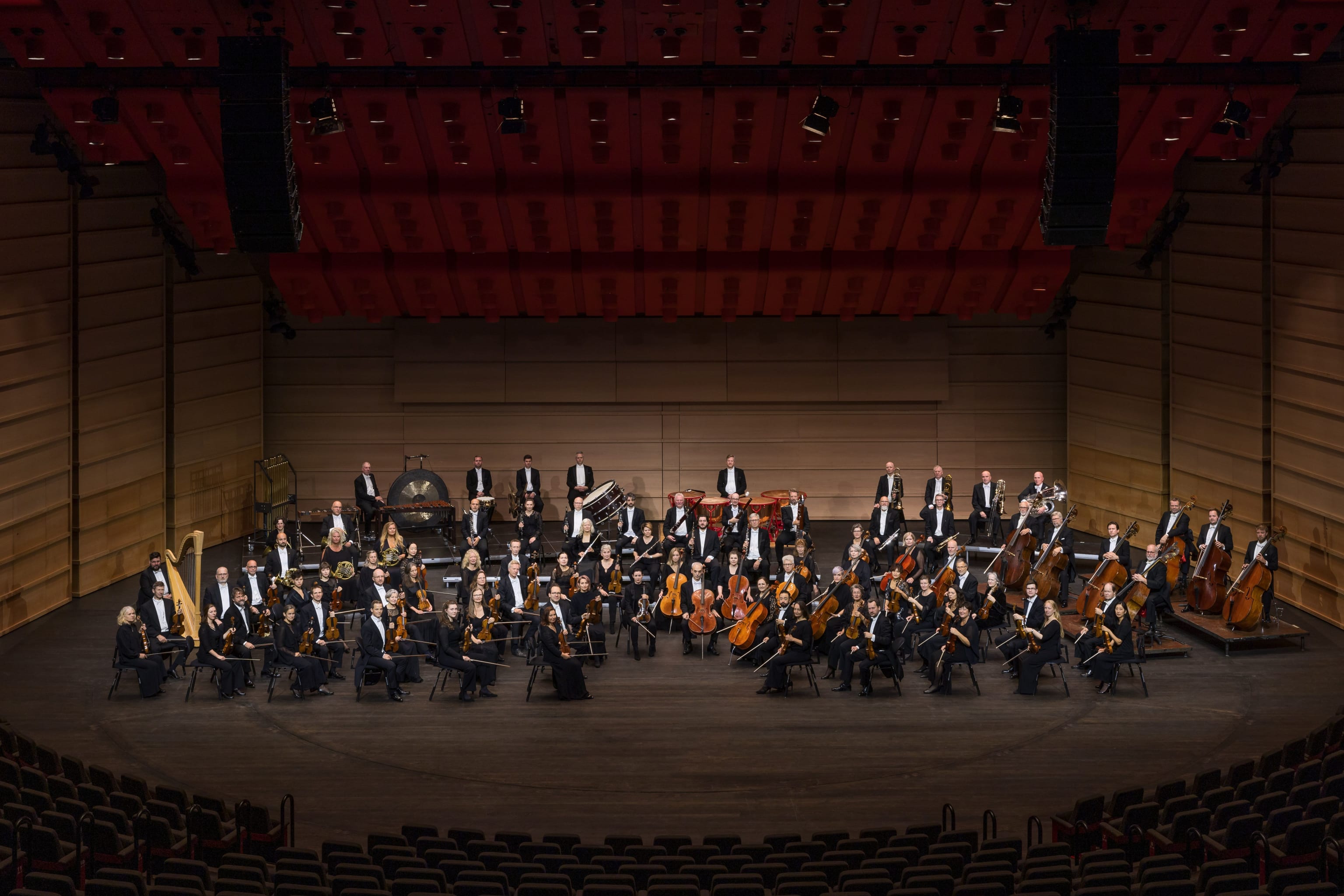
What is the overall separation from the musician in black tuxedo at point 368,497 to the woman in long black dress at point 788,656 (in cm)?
759

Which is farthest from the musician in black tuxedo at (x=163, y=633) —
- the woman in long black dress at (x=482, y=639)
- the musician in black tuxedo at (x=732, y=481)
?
the musician in black tuxedo at (x=732, y=481)

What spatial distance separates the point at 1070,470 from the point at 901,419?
266 cm

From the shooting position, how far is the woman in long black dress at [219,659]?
14414 millimetres

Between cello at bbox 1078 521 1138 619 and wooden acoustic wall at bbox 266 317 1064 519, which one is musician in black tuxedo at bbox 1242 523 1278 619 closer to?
cello at bbox 1078 521 1138 619

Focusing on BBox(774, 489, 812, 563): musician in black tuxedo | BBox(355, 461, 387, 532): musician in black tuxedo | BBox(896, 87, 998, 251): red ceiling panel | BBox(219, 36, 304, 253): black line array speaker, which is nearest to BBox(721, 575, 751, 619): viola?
BBox(774, 489, 812, 563): musician in black tuxedo

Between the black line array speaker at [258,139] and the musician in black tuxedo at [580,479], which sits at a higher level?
the black line array speaker at [258,139]

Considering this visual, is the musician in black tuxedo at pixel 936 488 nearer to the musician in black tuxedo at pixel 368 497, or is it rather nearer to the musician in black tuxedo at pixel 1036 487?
the musician in black tuxedo at pixel 1036 487

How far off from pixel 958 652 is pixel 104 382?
36.1 ft

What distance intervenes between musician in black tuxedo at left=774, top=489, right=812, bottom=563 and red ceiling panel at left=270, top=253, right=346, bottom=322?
22.1 feet

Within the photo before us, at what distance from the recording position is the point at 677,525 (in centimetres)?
1809

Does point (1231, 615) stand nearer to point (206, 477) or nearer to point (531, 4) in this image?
point (531, 4)

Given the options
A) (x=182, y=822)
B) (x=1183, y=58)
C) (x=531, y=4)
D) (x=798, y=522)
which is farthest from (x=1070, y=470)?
(x=182, y=822)

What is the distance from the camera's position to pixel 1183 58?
48.8 ft

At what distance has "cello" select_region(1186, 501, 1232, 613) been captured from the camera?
16.2 metres
